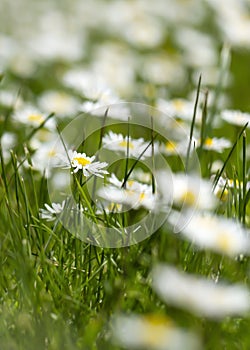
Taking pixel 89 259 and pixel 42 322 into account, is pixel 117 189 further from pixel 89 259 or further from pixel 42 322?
pixel 42 322

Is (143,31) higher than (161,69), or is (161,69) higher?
(143,31)

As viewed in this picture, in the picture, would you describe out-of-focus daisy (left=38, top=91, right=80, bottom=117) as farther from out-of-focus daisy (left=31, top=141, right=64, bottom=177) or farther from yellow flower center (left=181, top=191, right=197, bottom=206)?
yellow flower center (left=181, top=191, right=197, bottom=206)

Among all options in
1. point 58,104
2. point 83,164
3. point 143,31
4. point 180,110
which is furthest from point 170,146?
point 143,31

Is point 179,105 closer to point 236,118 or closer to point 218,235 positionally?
point 236,118

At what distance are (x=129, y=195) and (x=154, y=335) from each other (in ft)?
1.21

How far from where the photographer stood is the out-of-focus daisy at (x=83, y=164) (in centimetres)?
97

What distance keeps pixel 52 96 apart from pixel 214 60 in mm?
943

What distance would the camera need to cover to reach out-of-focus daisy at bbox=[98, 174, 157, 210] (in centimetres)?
102

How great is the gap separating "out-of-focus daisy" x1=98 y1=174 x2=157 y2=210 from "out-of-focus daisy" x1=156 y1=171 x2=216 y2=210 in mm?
22

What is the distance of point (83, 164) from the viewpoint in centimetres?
98

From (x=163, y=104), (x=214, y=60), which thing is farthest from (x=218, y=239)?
(x=214, y=60)

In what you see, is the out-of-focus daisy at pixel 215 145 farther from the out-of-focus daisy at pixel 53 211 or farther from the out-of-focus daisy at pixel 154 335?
the out-of-focus daisy at pixel 154 335

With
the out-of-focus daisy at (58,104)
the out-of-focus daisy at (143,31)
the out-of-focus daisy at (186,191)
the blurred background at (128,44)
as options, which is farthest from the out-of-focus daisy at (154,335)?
the out-of-focus daisy at (143,31)

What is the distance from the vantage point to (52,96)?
2150mm
